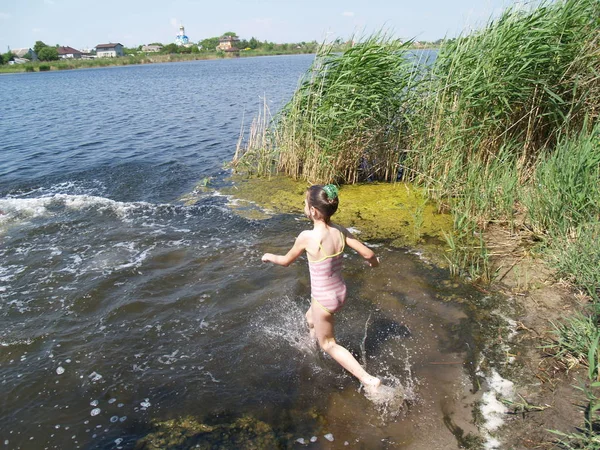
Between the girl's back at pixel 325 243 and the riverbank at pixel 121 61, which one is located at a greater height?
the riverbank at pixel 121 61

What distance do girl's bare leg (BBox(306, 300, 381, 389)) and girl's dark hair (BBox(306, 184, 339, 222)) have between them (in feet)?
3.15

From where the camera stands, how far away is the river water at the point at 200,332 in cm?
383

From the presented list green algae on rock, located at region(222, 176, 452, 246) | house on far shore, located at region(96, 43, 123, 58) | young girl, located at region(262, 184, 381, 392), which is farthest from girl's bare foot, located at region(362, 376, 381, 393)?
house on far shore, located at region(96, 43, 123, 58)

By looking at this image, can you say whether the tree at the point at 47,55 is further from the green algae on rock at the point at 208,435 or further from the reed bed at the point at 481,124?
the green algae on rock at the point at 208,435

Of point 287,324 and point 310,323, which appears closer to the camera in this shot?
point 310,323

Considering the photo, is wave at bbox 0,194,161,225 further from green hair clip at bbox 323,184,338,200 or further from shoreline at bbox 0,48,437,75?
shoreline at bbox 0,48,437,75

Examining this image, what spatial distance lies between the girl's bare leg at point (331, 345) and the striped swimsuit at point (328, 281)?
0.09 metres

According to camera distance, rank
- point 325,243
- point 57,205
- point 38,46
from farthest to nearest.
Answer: point 38,46, point 57,205, point 325,243

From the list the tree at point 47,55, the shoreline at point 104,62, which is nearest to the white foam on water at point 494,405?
the shoreline at point 104,62

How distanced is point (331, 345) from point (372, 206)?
4717mm

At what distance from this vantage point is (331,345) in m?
4.20

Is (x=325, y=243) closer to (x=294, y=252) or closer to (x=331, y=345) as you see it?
(x=294, y=252)

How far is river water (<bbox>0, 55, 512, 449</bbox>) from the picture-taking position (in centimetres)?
383

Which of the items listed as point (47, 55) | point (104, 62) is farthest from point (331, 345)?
point (47, 55)
